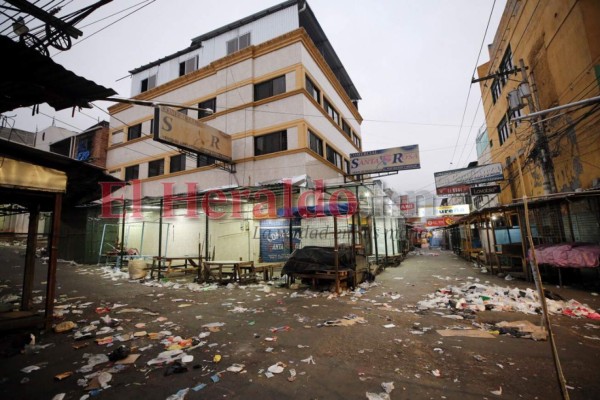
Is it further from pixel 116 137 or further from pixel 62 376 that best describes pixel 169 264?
pixel 116 137

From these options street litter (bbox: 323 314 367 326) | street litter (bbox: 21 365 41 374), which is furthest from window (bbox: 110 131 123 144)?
street litter (bbox: 323 314 367 326)

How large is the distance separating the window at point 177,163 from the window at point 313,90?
9.78 metres

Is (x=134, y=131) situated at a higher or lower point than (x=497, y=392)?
higher

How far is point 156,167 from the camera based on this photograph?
63.1 feet

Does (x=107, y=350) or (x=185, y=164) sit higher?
(x=185, y=164)

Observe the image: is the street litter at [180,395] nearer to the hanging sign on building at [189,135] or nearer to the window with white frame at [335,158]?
the hanging sign on building at [189,135]

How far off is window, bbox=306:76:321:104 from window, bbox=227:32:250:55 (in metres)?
5.11

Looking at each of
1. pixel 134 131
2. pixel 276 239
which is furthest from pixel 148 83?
pixel 276 239

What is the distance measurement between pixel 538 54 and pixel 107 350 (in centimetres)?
1752

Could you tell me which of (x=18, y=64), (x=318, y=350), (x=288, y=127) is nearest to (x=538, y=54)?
(x=288, y=127)

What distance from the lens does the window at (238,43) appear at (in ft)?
56.8

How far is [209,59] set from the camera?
60.5ft

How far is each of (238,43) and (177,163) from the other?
30.6 ft

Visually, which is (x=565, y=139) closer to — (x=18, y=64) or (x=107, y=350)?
(x=107, y=350)
